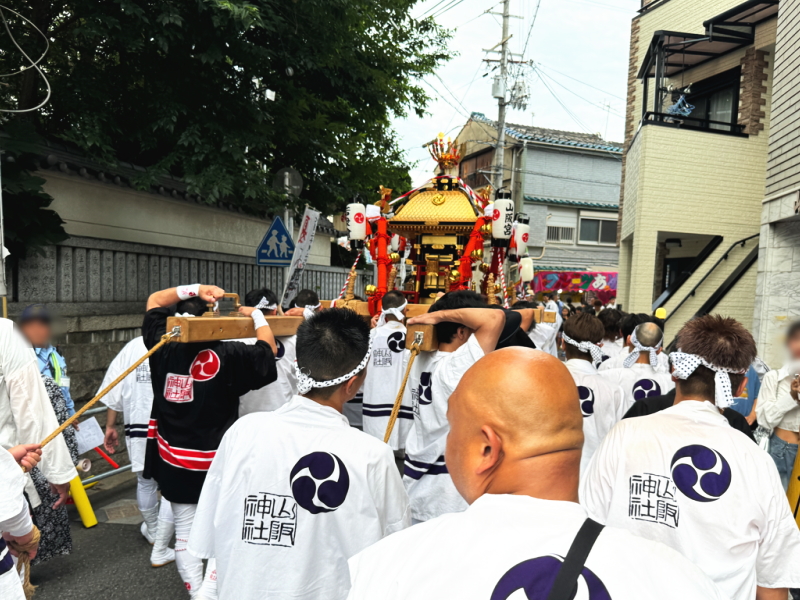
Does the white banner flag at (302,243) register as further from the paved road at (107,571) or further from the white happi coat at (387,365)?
the paved road at (107,571)

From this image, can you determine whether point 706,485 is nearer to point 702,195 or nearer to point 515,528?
point 515,528

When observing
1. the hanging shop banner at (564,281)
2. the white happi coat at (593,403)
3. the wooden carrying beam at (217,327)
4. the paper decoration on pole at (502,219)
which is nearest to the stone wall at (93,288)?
the wooden carrying beam at (217,327)

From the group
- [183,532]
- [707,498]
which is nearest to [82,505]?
[183,532]

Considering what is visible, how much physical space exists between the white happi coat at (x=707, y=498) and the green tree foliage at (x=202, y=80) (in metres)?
5.46

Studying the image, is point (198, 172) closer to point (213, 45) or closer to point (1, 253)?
point (213, 45)

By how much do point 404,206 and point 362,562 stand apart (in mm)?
6976

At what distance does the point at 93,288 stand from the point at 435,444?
18.1ft

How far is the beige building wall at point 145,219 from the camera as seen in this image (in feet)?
23.1

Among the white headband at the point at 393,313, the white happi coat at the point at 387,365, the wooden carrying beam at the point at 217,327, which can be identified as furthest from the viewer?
the white happi coat at the point at 387,365

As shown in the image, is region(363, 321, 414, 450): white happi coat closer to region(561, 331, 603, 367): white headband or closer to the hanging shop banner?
region(561, 331, 603, 367): white headband

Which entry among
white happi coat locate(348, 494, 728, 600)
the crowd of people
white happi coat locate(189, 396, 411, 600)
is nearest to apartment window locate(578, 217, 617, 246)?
the crowd of people

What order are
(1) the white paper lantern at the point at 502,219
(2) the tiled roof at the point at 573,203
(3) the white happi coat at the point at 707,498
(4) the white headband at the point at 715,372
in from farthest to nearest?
(2) the tiled roof at the point at 573,203 < (1) the white paper lantern at the point at 502,219 < (4) the white headband at the point at 715,372 < (3) the white happi coat at the point at 707,498

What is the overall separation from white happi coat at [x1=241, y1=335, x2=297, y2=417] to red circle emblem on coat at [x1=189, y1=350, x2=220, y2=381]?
1074 mm

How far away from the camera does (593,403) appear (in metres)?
4.22
